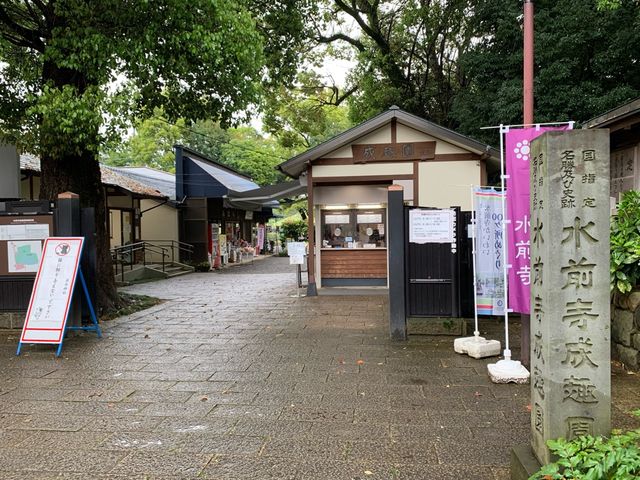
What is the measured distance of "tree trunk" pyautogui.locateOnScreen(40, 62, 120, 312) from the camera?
8773 millimetres

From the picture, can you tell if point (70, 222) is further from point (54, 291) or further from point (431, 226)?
point (431, 226)

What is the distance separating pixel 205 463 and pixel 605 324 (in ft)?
9.26

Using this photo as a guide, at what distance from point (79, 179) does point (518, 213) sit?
26.0 ft

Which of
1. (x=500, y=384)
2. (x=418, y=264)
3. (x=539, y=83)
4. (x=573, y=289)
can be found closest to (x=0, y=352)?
(x=418, y=264)

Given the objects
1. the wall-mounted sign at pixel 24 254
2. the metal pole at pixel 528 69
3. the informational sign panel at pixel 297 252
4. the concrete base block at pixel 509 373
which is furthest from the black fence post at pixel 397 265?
the informational sign panel at pixel 297 252

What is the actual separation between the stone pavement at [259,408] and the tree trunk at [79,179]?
2166mm

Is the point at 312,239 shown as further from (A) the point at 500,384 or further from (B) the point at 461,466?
(B) the point at 461,466

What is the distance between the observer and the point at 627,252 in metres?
5.69

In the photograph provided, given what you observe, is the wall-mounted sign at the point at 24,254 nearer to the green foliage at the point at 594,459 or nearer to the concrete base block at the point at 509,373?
the concrete base block at the point at 509,373

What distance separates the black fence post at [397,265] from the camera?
738 cm

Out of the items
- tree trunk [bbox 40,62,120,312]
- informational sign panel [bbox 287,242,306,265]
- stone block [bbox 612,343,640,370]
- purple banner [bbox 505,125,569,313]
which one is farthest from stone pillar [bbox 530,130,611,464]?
informational sign panel [bbox 287,242,306,265]

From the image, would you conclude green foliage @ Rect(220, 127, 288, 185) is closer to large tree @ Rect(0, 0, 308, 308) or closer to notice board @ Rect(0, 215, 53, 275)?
large tree @ Rect(0, 0, 308, 308)

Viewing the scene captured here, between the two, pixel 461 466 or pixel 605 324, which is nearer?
pixel 605 324

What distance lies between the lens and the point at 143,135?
38.8m
